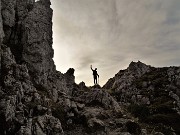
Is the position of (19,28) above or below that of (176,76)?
above

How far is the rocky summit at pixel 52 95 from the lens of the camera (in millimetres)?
42125

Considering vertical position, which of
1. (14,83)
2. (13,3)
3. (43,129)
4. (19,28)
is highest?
(13,3)

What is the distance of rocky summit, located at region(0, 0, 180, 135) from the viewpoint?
42.1 metres

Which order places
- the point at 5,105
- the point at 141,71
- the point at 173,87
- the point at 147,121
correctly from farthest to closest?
the point at 141,71 < the point at 173,87 < the point at 147,121 < the point at 5,105

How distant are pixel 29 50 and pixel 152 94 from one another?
106 feet

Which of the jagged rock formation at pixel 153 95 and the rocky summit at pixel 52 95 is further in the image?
the jagged rock formation at pixel 153 95

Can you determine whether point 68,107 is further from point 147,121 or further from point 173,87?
point 173,87

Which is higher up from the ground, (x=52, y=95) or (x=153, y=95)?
(x=153, y=95)

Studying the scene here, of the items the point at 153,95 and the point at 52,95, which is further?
the point at 153,95

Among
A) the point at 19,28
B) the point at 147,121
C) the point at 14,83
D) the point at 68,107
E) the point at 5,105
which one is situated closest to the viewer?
the point at 5,105

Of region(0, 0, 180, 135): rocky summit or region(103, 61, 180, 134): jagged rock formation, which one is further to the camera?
region(103, 61, 180, 134): jagged rock formation

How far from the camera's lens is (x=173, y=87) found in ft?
228

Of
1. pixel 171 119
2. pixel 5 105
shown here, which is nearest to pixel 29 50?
pixel 5 105

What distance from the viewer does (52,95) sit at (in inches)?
2195
